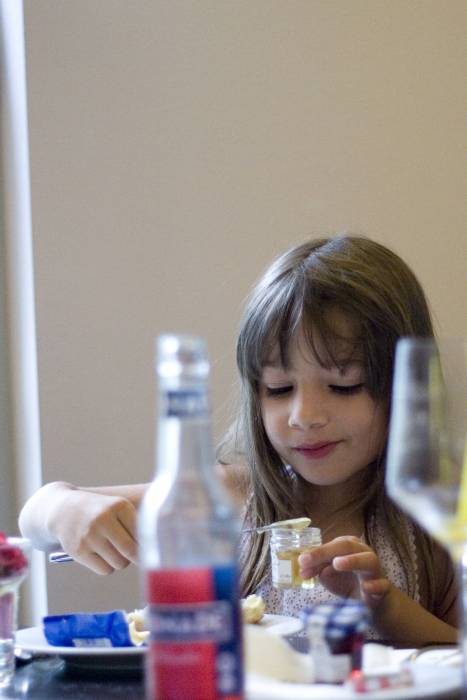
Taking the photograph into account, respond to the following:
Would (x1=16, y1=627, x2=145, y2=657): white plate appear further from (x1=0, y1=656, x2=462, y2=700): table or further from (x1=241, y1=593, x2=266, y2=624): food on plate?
(x1=241, y1=593, x2=266, y2=624): food on plate

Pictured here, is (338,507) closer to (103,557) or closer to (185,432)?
(103,557)

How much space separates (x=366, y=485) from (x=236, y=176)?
2.42 feet

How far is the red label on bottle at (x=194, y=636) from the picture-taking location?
61cm

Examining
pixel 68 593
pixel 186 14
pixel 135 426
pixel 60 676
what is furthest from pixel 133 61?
pixel 60 676

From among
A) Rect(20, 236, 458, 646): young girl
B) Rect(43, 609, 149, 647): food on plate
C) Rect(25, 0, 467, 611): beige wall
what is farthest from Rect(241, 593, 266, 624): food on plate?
Rect(25, 0, 467, 611): beige wall

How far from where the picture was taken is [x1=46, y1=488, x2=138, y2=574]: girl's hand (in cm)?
127

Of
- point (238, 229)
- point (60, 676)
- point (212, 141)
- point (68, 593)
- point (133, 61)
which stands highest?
point (133, 61)

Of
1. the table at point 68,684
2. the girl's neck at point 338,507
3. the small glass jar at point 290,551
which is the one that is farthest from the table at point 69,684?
the girl's neck at point 338,507

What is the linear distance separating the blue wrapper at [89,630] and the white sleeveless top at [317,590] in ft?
1.95

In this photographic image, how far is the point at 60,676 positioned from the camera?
1.03 meters

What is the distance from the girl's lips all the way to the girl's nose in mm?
42

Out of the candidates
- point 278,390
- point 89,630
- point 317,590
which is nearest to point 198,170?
point 278,390

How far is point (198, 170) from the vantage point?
219cm

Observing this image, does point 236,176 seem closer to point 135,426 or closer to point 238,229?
point 238,229
